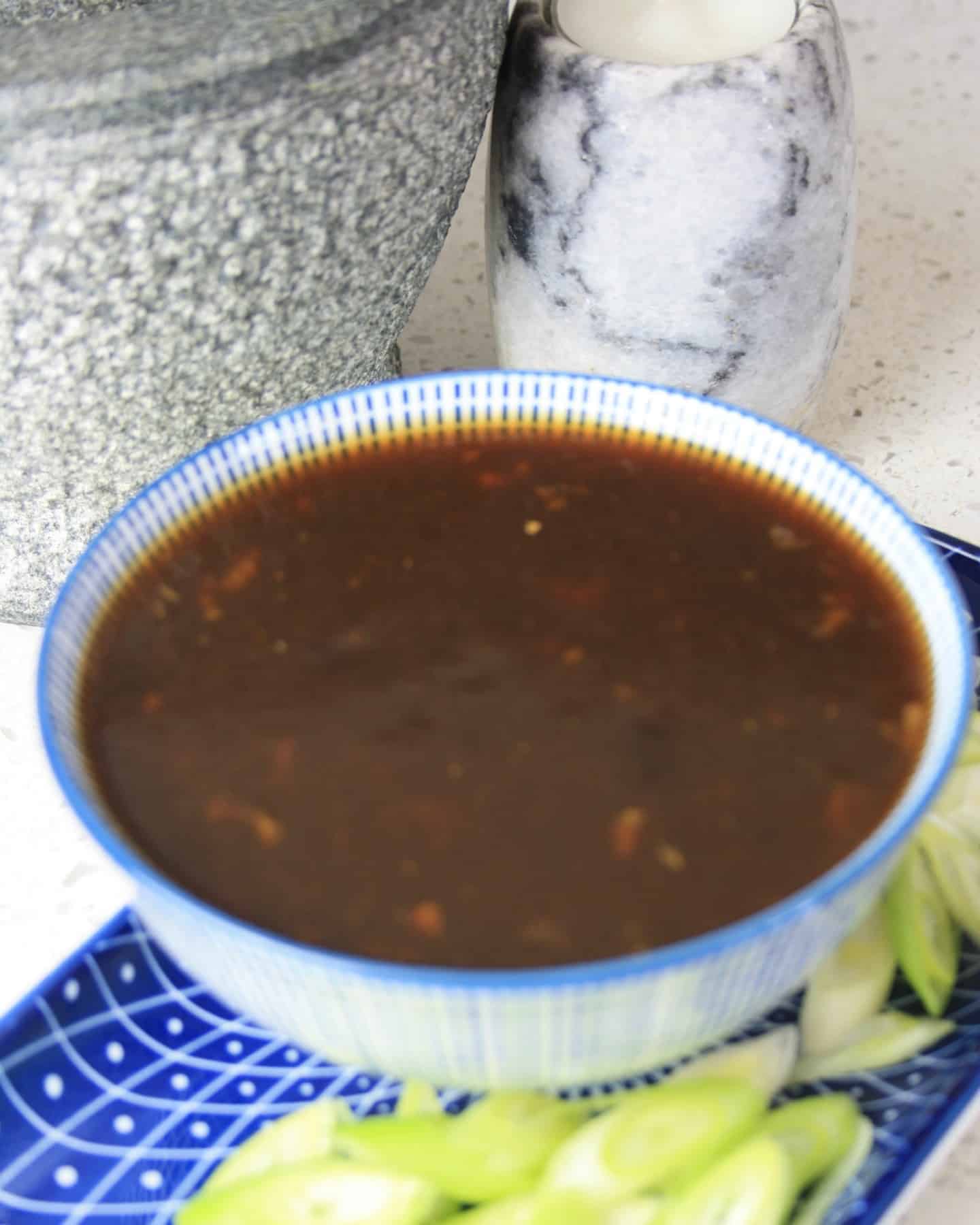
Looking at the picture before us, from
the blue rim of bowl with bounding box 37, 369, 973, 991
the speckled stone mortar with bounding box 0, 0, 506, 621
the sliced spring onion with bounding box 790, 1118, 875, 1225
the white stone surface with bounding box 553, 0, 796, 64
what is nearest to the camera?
the blue rim of bowl with bounding box 37, 369, 973, 991

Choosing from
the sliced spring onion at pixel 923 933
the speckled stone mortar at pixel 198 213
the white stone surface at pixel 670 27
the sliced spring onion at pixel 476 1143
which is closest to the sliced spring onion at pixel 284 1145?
the sliced spring onion at pixel 476 1143

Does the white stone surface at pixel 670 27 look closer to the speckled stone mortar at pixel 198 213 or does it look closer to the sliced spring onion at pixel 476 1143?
the speckled stone mortar at pixel 198 213

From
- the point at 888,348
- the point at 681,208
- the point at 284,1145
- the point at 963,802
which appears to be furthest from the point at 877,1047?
the point at 888,348

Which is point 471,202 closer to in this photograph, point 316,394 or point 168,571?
point 316,394

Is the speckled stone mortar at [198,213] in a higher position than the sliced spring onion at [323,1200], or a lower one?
higher

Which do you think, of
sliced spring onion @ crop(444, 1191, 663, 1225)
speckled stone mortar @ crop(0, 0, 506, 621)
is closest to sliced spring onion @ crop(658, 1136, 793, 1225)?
sliced spring onion @ crop(444, 1191, 663, 1225)

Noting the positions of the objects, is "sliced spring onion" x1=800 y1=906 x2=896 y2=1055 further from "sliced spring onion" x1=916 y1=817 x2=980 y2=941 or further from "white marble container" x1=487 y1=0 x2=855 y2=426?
"white marble container" x1=487 y1=0 x2=855 y2=426

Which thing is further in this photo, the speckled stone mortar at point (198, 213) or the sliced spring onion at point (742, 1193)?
the speckled stone mortar at point (198, 213)
